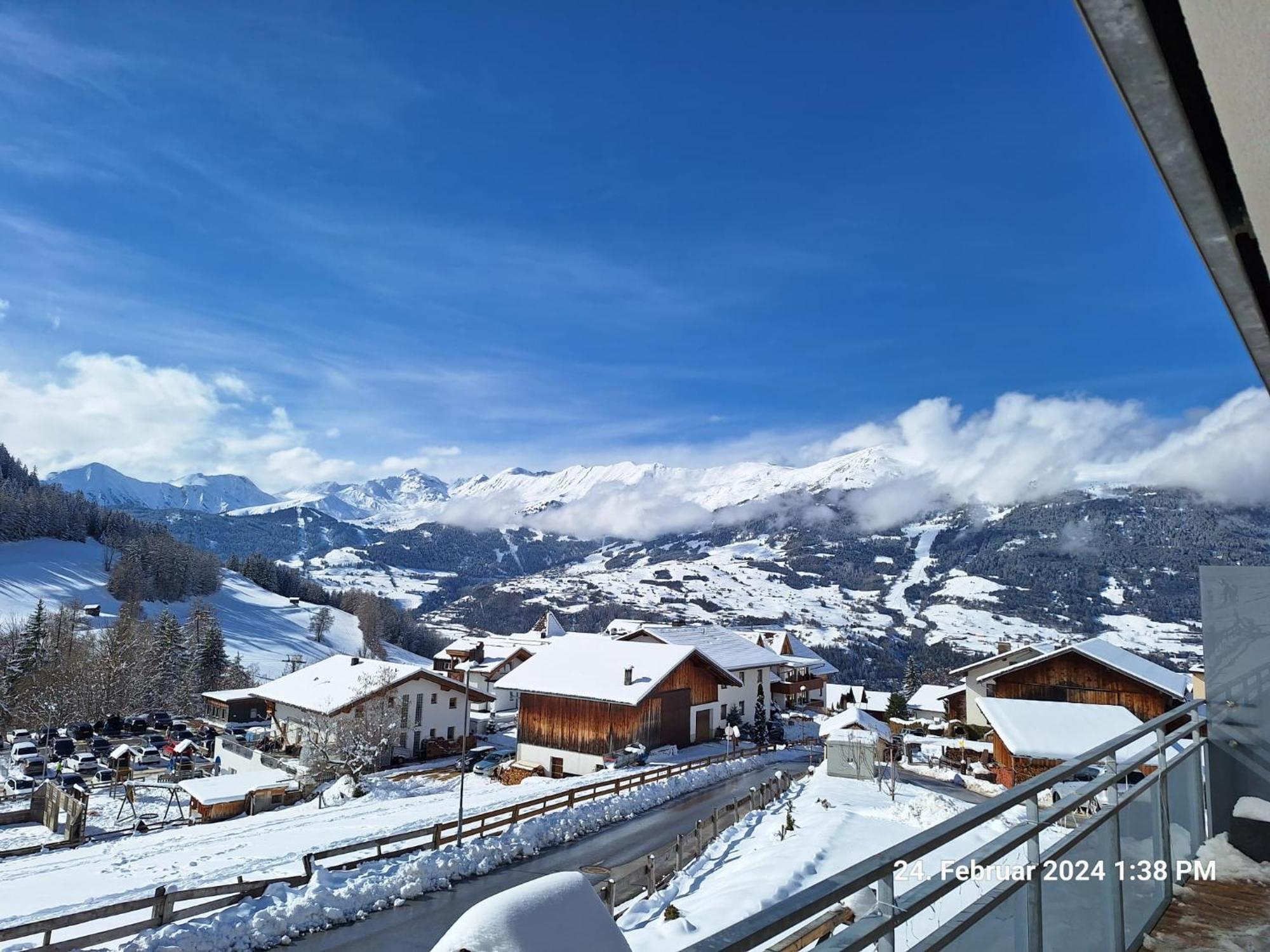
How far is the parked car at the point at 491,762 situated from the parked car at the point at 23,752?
95.8 feet

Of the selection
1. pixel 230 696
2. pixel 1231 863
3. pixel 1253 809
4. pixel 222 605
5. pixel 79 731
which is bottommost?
pixel 79 731

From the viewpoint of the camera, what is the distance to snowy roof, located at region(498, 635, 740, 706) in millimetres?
41219

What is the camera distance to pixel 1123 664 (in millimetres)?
37250

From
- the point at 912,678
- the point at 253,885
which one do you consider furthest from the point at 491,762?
the point at 912,678

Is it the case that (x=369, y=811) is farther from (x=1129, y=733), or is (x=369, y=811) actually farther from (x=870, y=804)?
(x=1129, y=733)

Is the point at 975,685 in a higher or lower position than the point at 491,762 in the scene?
higher

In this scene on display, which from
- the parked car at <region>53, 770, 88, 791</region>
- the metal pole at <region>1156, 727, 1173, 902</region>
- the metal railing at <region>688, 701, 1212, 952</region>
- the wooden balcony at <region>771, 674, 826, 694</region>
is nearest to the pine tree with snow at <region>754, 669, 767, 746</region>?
the wooden balcony at <region>771, 674, 826, 694</region>

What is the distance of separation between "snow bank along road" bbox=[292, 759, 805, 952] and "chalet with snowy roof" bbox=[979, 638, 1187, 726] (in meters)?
15.0

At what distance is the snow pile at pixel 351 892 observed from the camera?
1386 cm

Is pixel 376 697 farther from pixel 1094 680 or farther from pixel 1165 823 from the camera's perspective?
pixel 1165 823

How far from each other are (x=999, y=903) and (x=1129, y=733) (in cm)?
244

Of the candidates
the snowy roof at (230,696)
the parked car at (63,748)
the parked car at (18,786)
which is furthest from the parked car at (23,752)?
the snowy roof at (230,696)

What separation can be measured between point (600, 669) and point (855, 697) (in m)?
40.5

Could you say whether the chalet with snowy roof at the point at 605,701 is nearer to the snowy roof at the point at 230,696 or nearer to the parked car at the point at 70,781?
the parked car at the point at 70,781
